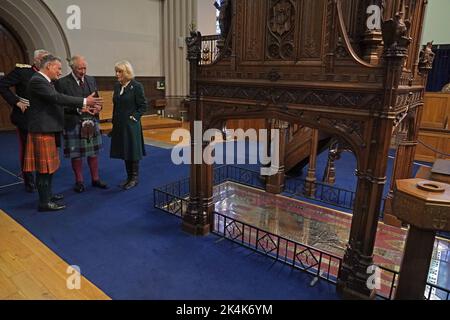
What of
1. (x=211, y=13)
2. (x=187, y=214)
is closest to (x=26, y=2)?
(x=211, y=13)

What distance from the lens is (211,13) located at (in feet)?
30.8

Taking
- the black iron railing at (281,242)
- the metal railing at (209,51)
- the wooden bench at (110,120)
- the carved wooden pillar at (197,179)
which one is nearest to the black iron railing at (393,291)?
the black iron railing at (281,242)

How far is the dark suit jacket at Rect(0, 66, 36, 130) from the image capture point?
3283 millimetres

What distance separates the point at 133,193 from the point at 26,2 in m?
5.36

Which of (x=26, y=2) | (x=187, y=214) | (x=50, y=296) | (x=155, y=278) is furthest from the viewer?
(x=26, y=2)

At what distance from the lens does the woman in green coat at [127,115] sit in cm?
362

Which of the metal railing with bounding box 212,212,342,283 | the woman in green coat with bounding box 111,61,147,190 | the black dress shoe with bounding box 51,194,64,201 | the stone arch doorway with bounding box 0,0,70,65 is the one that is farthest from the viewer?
the stone arch doorway with bounding box 0,0,70,65

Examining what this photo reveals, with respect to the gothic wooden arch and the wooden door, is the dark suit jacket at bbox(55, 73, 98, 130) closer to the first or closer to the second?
the gothic wooden arch

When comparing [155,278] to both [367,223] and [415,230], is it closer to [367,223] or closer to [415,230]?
[367,223]

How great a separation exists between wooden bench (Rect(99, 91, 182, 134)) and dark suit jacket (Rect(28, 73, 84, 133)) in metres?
4.34

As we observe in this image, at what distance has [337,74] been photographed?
192cm

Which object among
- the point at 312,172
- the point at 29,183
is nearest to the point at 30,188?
the point at 29,183

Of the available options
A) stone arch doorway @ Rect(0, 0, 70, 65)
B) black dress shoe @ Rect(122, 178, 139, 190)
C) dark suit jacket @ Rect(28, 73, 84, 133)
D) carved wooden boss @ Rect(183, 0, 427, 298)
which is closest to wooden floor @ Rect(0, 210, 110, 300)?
dark suit jacket @ Rect(28, 73, 84, 133)

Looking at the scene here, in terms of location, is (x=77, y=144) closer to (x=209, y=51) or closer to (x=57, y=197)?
(x=57, y=197)
